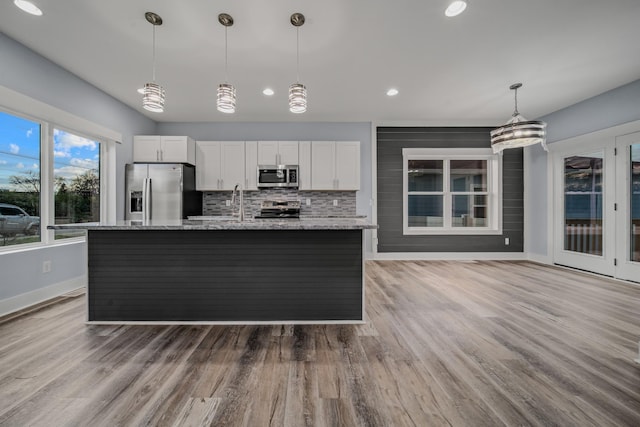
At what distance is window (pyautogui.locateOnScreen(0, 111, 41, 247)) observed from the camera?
2.86 metres

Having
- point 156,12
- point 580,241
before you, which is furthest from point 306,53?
point 580,241

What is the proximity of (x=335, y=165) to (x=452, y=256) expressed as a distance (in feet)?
9.75

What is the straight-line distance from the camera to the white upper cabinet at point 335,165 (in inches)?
201

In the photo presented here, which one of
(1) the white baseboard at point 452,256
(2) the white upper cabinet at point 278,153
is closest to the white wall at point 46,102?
(2) the white upper cabinet at point 278,153

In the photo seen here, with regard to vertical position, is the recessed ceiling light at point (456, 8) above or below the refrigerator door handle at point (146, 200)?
above

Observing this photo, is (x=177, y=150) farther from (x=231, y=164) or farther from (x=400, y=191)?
(x=400, y=191)

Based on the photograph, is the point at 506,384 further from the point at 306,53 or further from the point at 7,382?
the point at 306,53

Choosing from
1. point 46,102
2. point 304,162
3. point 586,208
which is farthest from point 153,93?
point 586,208

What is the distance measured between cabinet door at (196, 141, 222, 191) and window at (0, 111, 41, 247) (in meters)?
2.18

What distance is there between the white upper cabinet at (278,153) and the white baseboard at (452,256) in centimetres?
255

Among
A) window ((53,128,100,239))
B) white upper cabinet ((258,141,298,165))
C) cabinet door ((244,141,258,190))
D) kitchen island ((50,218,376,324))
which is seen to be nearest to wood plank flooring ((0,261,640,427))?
kitchen island ((50,218,376,324))

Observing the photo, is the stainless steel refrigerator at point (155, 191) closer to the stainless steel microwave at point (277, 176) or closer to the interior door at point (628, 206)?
the stainless steel microwave at point (277, 176)

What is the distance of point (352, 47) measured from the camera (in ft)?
9.70

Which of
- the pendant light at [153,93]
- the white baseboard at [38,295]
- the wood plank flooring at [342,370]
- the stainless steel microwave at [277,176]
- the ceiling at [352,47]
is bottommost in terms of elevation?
the wood plank flooring at [342,370]
